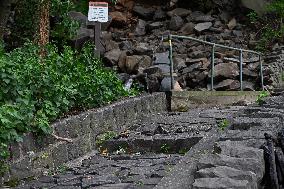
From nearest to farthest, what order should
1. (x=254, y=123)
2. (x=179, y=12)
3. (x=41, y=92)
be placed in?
(x=254, y=123) < (x=41, y=92) < (x=179, y=12)

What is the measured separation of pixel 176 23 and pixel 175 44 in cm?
189

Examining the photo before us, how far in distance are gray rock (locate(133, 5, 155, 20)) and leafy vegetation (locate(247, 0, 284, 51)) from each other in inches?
132

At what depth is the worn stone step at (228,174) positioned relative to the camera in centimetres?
289

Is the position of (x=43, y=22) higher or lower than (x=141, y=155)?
higher

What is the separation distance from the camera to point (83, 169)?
191 inches

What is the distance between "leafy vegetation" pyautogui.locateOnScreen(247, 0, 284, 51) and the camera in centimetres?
1487

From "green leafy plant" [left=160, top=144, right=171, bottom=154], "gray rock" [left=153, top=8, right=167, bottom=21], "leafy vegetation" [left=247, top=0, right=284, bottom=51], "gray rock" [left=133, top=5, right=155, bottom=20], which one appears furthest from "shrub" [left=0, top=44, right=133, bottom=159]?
"gray rock" [left=133, top=5, right=155, bottom=20]

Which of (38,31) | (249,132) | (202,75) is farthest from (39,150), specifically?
(202,75)

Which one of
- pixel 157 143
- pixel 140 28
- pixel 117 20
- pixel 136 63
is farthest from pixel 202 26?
pixel 157 143

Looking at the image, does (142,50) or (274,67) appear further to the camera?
(142,50)

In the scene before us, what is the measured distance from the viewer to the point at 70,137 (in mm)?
5355

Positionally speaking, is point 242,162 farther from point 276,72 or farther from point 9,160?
point 276,72

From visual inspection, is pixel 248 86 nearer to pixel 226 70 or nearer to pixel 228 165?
pixel 226 70

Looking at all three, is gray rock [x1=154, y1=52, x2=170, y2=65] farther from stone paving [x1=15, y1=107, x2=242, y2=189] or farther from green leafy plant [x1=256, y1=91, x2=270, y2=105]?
stone paving [x1=15, y1=107, x2=242, y2=189]
